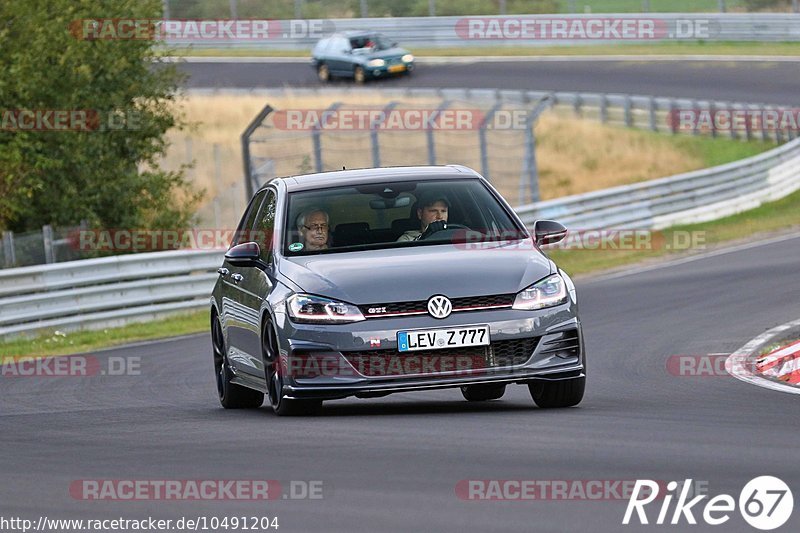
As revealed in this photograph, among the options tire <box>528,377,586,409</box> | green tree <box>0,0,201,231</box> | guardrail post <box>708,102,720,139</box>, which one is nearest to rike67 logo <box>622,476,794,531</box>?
tire <box>528,377,586,409</box>

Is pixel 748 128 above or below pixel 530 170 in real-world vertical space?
below

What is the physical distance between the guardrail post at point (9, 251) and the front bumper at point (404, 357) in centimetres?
1239

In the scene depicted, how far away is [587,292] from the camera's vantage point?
70.2ft

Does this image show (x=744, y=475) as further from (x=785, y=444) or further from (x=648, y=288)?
(x=648, y=288)

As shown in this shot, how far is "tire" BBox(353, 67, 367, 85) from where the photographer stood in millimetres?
52250

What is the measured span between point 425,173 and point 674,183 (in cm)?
1870

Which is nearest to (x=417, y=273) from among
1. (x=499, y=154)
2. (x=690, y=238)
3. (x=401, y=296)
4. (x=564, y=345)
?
(x=401, y=296)

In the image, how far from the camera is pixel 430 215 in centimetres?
1091

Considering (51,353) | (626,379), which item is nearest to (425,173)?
(626,379)

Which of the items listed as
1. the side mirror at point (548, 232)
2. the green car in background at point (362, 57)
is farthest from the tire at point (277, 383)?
A: the green car in background at point (362, 57)

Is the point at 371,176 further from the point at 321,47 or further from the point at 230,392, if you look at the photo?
the point at 321,47

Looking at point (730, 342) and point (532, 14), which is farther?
point (532, 14)

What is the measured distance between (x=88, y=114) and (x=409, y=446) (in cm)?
1832

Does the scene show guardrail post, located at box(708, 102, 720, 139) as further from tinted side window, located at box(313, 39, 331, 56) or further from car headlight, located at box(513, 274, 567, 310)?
car headlight, located at box(513, 274, 567, 310)
